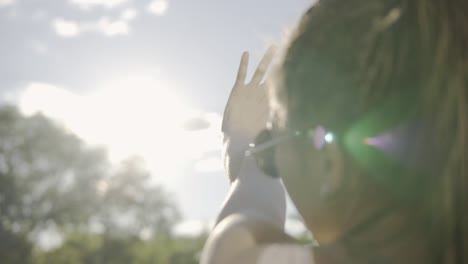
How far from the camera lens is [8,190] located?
94.7 feet

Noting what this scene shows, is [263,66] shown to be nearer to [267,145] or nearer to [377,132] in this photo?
[267,145]

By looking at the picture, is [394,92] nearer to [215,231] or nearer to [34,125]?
[215,231]

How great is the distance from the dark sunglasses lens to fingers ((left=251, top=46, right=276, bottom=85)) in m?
0.26

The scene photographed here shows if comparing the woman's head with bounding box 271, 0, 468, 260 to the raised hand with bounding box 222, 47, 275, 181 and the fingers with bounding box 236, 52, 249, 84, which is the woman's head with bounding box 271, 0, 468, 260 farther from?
the fingers with bounding box 236, 52, 249, 84

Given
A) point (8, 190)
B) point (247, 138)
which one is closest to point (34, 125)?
point (8, 190)

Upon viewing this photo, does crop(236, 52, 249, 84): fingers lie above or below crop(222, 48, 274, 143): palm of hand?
above

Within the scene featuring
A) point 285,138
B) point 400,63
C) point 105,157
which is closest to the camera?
point 400,63

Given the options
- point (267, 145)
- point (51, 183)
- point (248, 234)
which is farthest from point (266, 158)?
point (51, 183)

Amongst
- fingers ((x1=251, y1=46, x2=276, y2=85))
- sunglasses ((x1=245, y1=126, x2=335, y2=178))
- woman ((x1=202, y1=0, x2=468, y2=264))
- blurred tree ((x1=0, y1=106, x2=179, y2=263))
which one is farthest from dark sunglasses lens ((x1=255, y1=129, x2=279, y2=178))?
blurred tree ((x1=0, y1=106, x2=179, y2=263))

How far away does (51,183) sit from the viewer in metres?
31.0

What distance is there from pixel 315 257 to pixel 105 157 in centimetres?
3230

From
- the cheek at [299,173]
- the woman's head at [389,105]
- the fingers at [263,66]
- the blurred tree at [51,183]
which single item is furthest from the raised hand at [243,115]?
the blurred tree at [51,183]

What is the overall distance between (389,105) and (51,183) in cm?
3193

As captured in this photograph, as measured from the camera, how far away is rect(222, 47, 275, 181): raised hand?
53.1 inches
